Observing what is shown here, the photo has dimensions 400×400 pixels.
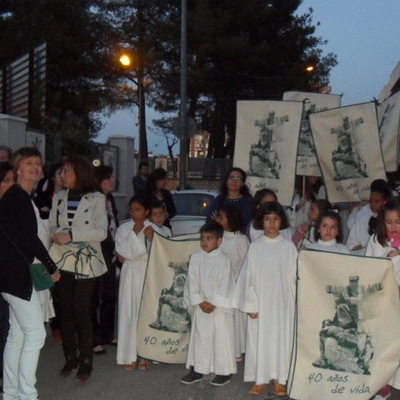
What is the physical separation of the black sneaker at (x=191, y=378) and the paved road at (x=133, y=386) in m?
0.04

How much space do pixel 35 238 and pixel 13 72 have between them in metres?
13.3

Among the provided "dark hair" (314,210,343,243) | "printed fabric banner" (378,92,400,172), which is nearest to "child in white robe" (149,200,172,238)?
"dark hair" (314,210,343,243)

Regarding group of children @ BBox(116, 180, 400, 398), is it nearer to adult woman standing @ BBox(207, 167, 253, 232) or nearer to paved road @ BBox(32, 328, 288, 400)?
paved road @ BBox(32, 328, 288, 400)

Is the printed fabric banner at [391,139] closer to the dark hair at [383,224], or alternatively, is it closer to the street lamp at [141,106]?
the dark hair at [383,224]

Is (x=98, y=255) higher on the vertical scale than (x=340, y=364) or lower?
higher

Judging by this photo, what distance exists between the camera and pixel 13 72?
17609mm

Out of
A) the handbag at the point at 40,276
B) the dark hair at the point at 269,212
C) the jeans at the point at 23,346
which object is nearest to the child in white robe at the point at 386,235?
the dark hair at the point at 269,212

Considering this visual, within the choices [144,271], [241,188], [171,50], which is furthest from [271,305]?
[171,50]

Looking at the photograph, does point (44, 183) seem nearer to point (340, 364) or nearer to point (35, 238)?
point (35, 238)

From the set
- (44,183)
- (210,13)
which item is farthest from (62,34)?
(44,183)

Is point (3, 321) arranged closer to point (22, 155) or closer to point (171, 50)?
point (22, 155)

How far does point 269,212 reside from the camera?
19.4 ft

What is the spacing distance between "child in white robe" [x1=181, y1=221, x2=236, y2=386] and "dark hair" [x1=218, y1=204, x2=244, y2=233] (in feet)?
1.18

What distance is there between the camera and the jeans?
5.11 meters
